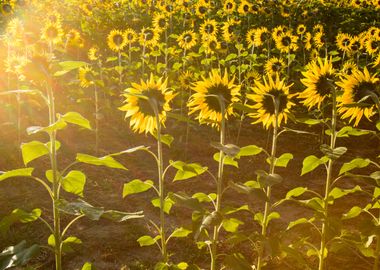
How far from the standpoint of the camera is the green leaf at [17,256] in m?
2.25

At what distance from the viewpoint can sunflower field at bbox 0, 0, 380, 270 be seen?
262cm

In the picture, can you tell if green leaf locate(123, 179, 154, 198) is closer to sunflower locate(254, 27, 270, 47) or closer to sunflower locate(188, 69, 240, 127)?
sunflower locate(188, 69, 240, 127)

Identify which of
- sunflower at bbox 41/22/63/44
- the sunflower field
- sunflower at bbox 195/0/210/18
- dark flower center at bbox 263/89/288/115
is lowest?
the sunflower field

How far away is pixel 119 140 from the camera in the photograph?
7047 millimetres

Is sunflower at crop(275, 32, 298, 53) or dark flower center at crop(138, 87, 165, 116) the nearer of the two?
dark flower center at crop(138, 87, 165, 116)

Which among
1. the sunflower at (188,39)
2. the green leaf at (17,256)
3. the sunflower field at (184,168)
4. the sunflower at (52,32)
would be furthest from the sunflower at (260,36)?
the green leaf at (17,256)

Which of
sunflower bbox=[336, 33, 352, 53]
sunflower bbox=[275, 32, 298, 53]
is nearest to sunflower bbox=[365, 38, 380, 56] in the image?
sunflower bbox=[336, 33, 352, 53]

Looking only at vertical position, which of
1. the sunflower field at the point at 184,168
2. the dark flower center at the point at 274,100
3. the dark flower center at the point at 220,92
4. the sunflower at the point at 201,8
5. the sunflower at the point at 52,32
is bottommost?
the sunflower field at the point at 184,168

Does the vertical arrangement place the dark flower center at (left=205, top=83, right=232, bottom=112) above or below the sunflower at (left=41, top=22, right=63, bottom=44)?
below

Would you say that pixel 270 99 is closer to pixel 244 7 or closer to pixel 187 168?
pixel 187 168

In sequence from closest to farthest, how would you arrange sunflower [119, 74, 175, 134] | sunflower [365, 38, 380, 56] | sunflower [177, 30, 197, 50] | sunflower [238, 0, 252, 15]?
1. sunflower [119, 74, 175, 134]
2. sunflower [365, 38, 380, 56]
3. sunflower [177, 30, 197, 50]
4. sunflower [238, 0, 252, 15]

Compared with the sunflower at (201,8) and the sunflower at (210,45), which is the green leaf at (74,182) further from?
the sunflower at (201,8)

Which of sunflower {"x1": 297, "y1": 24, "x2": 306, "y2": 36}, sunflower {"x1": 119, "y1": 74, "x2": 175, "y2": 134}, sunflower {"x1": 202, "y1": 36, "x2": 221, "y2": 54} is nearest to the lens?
sunflower {"x1": 119, "y1": 74, "x2": 175, "y2": 134}

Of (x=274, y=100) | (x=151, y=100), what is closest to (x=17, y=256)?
(x=151, y=100)
